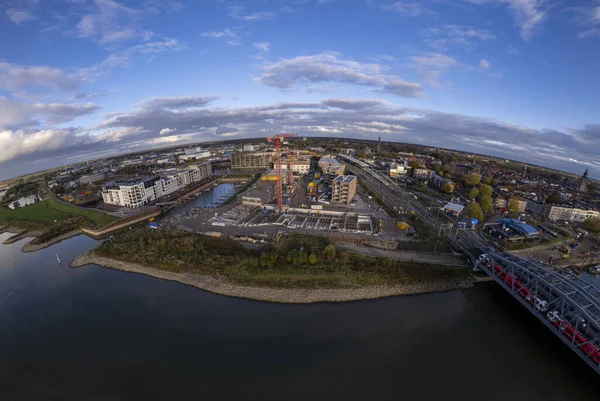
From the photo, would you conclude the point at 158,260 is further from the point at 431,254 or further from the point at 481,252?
the point at 481,252

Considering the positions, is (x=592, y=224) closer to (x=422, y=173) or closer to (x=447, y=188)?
(x=447, y=188)

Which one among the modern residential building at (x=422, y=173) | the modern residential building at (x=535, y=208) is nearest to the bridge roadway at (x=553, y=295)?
the modern residential building at (x=535, y=208)

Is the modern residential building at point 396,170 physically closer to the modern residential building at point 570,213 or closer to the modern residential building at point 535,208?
the modern residential building at point 535,208

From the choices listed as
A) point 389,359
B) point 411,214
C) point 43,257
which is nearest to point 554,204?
point 411,214

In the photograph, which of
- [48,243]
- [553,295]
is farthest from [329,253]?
[48,243]

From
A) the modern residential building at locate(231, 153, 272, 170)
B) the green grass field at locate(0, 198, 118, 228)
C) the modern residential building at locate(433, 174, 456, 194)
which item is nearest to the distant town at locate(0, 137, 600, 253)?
the modern residential building at locate(433, 174, 456, 194)

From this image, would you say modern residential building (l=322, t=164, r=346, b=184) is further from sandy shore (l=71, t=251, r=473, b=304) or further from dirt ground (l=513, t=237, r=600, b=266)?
sandy shore (l=71, t=251, r=473, b=304)

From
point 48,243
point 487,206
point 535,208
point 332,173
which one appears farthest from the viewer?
point 332,173
